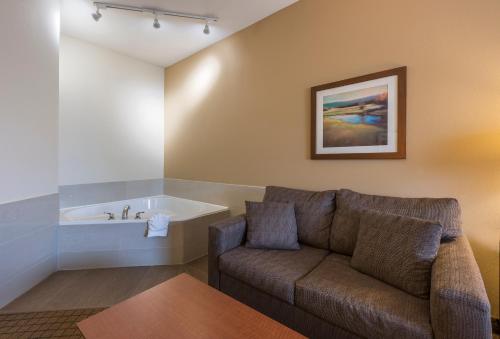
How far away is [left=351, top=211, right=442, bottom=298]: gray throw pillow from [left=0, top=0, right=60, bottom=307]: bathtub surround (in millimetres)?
2592

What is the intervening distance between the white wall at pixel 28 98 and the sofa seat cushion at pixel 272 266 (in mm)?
1812

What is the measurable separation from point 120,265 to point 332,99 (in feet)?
8.70

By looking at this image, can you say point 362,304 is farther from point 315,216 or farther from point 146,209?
point 146,209

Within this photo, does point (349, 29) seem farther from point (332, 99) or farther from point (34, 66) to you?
point (34, 66)

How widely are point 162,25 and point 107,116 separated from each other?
1468 millimetres

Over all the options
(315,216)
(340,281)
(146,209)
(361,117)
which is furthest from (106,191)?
(361,117)

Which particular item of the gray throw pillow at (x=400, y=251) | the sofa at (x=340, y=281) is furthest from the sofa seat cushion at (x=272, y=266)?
the gray throw pillow at (x=400, y=251)

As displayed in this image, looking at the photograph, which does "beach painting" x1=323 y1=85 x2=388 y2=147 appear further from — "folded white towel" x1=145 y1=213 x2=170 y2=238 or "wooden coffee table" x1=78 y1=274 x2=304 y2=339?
"folded white towel" x1=145 y1=213 x2=170 y2=238

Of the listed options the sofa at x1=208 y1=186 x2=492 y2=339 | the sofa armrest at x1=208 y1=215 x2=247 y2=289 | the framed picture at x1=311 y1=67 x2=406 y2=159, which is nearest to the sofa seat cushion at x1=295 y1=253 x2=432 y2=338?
the sofa at x1=208 y1=186 x2=492 y2=339

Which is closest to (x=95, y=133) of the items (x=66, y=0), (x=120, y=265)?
(x=66, y=0)

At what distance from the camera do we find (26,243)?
6.57 ft

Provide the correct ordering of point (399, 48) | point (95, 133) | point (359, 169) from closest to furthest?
point (399, 48) < point (359, 169) < point (95, 133)

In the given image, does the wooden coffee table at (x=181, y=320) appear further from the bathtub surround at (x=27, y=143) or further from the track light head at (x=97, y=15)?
the track light head at (x=97, y=15)

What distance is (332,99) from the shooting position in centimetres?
209
